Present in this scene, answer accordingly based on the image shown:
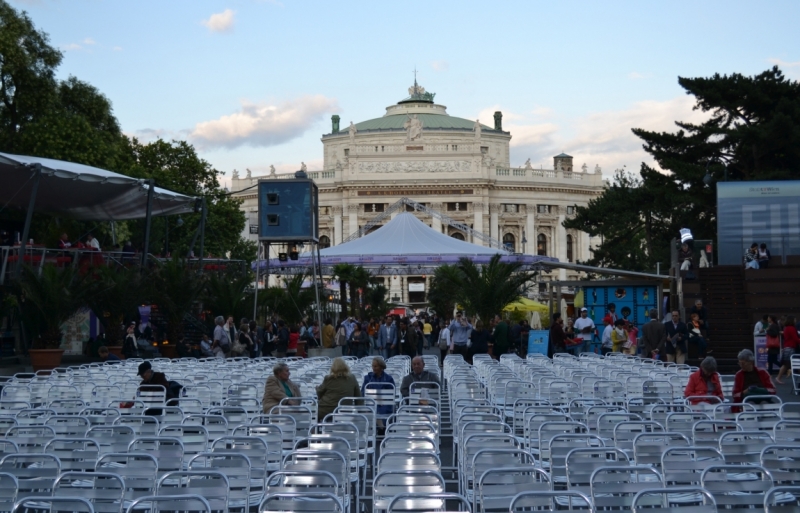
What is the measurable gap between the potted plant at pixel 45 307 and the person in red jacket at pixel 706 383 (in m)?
15.2

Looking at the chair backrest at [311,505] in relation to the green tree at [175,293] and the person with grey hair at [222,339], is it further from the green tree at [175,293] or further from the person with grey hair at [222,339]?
the green tree at [175,293]

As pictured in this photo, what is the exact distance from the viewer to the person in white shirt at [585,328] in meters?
28.8

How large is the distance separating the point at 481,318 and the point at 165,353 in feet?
31.6

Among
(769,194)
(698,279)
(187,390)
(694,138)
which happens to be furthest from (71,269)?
(694,138)

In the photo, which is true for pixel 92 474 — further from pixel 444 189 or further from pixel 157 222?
pixel 444 189

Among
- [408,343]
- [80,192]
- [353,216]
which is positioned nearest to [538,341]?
[408,343]

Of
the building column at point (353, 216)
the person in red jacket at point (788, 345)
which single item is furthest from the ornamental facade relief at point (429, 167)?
the person in red jacket at point (788, 345)

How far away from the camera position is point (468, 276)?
32406 mm

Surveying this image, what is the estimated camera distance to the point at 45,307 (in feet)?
78.3

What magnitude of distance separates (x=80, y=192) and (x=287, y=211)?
21.1 ft

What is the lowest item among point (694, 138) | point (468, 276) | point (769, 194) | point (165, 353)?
point (165, 353)

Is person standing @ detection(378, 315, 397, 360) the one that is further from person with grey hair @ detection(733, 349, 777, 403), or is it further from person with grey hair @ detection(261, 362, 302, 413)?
person with grey hair @ detection(733, 349, 777, 403)

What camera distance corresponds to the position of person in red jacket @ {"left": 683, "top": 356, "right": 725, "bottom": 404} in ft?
41.3

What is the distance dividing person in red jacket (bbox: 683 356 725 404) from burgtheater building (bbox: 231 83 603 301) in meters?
87.8
